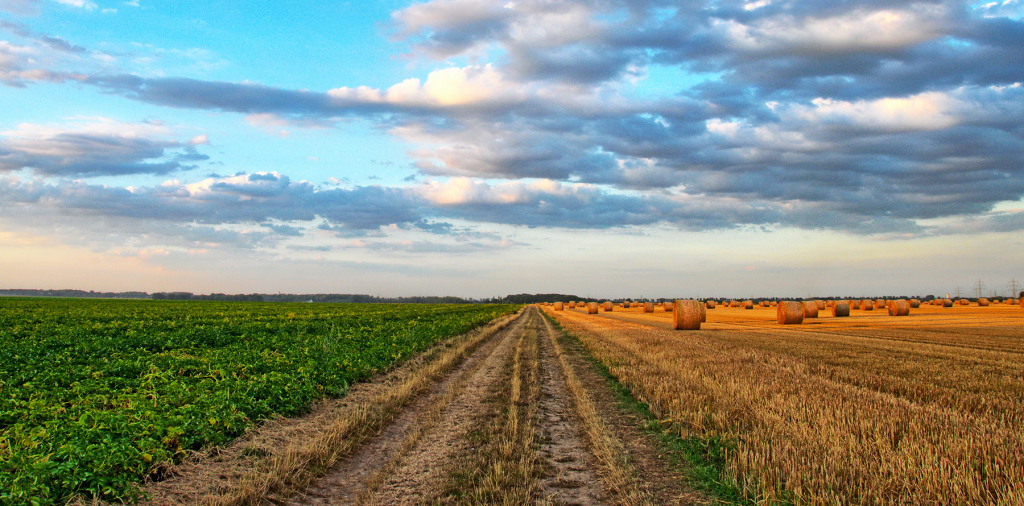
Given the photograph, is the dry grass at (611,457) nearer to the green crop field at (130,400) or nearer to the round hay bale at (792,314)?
the green crop field at (130,400)

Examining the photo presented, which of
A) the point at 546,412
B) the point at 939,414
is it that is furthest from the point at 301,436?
the point at 939,414

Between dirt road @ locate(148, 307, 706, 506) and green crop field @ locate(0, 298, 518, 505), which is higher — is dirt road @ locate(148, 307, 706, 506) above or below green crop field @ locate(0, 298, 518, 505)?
below

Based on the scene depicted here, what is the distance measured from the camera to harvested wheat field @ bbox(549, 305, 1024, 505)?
5.87 m

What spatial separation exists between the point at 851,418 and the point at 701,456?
2792mm

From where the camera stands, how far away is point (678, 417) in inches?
365

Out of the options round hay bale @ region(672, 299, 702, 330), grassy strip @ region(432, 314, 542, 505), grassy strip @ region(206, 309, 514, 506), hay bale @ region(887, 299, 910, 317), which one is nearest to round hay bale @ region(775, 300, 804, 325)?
round hay bale @ region(672, 299, 702, 330)

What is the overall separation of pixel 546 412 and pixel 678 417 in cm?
255

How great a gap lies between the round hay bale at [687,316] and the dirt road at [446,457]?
71.8 feet

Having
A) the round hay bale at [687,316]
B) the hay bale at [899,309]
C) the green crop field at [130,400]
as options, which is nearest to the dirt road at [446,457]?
the green crop field at [130,400]

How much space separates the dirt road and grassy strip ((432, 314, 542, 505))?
18mm

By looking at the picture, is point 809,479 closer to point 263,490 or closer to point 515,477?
point 515,477

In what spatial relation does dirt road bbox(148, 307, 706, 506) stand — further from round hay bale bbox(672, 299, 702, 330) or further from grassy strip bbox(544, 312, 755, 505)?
round hay bale bbox(672, 299, 702, 330)

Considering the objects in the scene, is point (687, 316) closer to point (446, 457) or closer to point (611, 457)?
point (611, 457)

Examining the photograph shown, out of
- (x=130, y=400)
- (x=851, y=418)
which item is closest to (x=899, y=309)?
(x=851, y=418)
